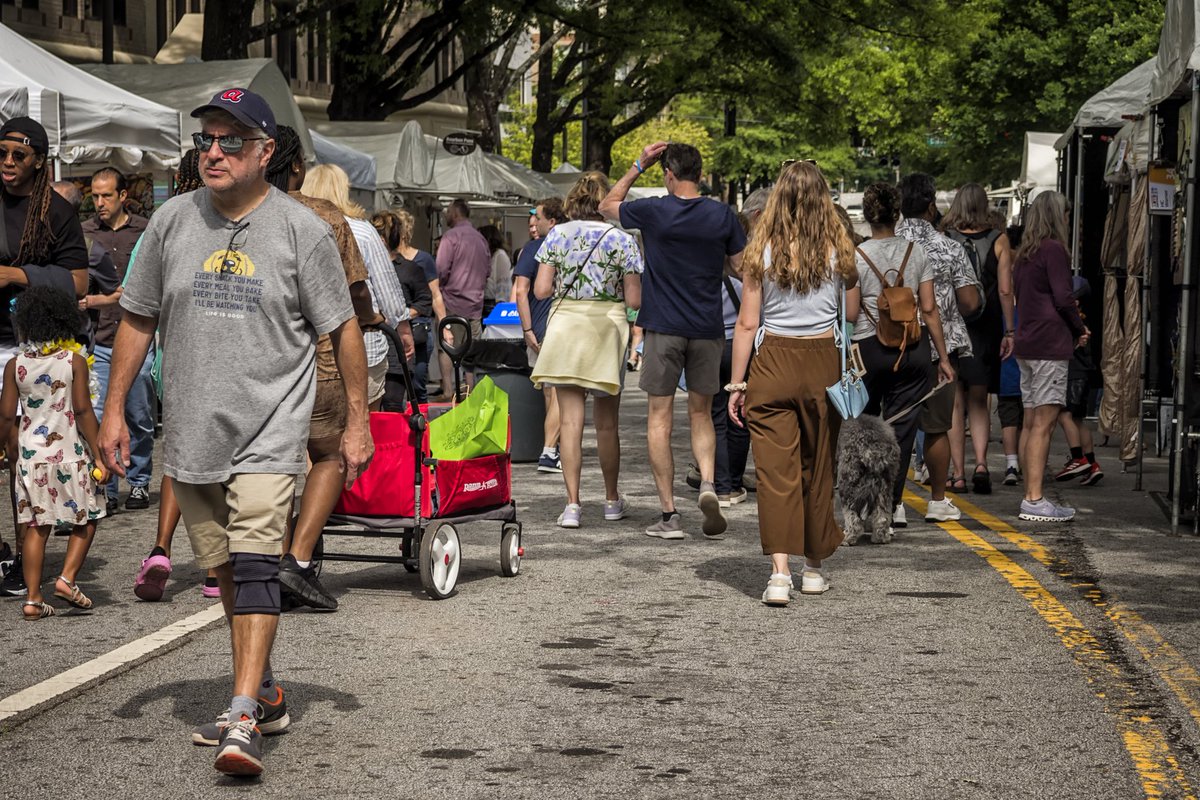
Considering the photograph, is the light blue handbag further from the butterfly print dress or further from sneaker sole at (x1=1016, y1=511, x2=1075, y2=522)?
the butterfly print dress

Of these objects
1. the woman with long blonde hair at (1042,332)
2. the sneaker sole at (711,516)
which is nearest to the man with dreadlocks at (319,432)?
the sneaker sole at (711,516)

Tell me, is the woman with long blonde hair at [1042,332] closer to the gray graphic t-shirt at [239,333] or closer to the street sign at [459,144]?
the gray graphic t-shirt at [239,333]

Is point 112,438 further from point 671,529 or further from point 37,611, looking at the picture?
point 671,529

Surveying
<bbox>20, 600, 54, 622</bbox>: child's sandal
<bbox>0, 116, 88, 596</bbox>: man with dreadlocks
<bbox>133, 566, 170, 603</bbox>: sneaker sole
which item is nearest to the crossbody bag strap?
<bbox>0, 116, 88, 596</bbox>: man with dreadlocks

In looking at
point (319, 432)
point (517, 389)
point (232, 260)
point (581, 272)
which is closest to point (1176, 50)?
point (581, 272)

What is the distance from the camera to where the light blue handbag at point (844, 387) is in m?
8.07

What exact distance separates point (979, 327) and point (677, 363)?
314cm

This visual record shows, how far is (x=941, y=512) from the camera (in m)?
10.5

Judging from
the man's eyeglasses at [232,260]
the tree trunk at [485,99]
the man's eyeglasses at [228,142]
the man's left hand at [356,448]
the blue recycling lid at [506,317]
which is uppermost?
the tree trunk at [485,99]

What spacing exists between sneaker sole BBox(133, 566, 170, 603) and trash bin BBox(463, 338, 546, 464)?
5.84 metres

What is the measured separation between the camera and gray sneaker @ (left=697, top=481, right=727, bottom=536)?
30.6 ft

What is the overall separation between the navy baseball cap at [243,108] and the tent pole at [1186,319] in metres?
5.76

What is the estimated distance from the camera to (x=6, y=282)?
8164 mm

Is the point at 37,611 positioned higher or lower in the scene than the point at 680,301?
lower
